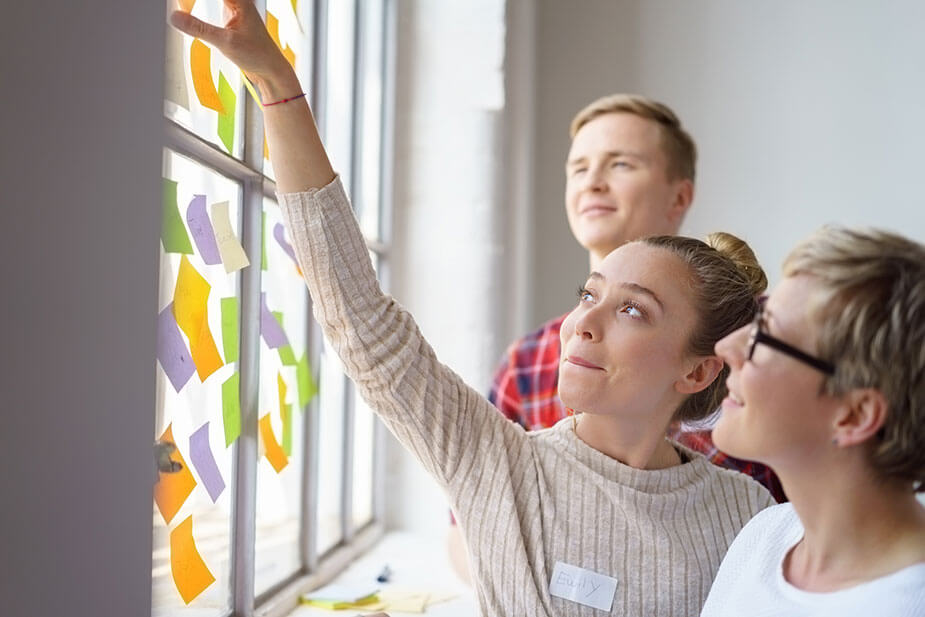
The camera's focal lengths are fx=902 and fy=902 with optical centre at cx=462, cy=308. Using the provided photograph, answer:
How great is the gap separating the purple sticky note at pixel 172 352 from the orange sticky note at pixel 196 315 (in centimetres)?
2

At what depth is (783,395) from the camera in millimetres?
1022

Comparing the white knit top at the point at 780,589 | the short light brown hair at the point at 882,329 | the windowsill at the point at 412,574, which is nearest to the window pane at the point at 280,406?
the windowsill at the point at 412,574

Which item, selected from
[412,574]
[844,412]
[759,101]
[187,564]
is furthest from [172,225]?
[759,101]

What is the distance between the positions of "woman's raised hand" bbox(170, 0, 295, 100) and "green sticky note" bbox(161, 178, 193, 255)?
193 millimetres

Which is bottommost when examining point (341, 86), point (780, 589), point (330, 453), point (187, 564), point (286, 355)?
point (330, 453)

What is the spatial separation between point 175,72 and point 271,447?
780mm

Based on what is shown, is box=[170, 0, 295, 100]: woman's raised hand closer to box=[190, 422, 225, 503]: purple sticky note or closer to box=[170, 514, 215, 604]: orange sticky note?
box=[190, 422, 225, 503]: purple sticky note

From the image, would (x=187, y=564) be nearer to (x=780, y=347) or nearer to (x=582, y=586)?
(x=582, y=586)

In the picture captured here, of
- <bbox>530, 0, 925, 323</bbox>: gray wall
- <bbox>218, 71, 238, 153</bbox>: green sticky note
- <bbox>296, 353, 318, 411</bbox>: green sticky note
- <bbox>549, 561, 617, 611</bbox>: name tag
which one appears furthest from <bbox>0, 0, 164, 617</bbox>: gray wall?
<bbox>530, 0, 925, 323</bbox>: gray wall

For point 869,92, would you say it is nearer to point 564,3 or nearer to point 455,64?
point 564,3

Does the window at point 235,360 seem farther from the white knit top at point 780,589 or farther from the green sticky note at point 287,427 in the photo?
the white knit top at point 780,589

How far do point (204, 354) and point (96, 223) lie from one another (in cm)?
53

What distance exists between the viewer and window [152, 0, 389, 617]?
4.22 ft

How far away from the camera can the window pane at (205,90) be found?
4.17 feet
